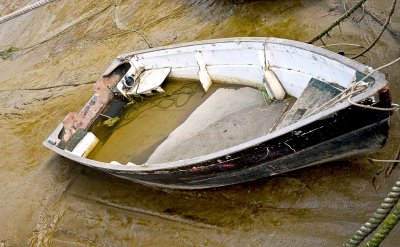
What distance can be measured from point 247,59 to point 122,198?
2432 mm

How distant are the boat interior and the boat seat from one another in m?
0.01

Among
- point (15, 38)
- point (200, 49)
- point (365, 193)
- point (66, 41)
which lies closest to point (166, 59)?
point (200, 49)

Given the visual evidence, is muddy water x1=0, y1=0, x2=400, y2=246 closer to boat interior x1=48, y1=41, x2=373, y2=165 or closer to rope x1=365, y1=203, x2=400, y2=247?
boat interior x1=48, y1=41, x2=373, y2=165

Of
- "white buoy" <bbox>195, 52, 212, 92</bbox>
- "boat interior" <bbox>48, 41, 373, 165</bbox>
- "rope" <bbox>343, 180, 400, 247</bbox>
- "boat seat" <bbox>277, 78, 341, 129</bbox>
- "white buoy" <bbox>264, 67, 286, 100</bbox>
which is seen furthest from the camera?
"white buoy" <bbox>195, 52, 212, 92</bbox>

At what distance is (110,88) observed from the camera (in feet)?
22.7

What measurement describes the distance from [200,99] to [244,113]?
87 centimetres

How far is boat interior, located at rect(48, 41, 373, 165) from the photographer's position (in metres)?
4.96

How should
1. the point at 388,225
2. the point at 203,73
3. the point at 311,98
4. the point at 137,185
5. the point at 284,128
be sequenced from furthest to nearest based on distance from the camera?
the point at 203,73, the point at 137,185, the point at 311,98, the point at 284,128, the point at 388,225

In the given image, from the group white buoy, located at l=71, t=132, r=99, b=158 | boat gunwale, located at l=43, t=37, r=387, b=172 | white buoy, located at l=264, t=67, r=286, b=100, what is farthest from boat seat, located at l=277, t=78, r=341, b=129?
white buoy, located at l=71, t=132, r=99, b=158

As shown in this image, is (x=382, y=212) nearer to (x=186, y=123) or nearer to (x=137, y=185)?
(x=186, y=123)

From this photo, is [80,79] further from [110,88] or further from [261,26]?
[261,26]

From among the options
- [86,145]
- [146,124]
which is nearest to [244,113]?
[146,124]

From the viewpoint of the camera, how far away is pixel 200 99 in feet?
20.4

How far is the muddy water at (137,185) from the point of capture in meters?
4.69
